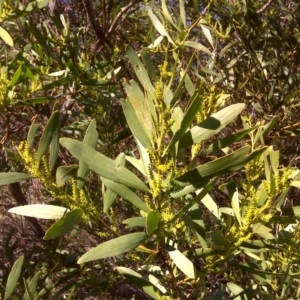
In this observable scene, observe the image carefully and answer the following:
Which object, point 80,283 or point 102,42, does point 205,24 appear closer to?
point 102,42

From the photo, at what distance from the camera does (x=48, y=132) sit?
3.30ft

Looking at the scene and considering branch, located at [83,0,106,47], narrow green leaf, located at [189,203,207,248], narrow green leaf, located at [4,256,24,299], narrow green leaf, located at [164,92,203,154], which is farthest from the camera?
branch, located at [83,0,106,47]

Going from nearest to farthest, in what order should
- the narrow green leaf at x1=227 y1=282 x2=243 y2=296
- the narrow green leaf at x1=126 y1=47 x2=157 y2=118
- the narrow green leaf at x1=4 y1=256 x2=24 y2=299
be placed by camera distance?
the narrow green leaf at x1=126 y1=47 x2=157 y2=118
the narrow green leaf at x1=4 y1=256 x2=24 y2=299
the narrow green leaf at x1=227 y1=282 x2=243 y2=296

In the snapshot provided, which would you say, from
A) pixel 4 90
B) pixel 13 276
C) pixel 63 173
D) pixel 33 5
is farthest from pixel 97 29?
pixel 63 173

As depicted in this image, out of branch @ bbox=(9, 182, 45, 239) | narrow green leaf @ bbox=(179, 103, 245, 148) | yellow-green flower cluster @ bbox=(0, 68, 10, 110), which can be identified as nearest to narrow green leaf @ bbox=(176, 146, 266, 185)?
narrow green leaf @ bbox=(179, 103, 245, 148)

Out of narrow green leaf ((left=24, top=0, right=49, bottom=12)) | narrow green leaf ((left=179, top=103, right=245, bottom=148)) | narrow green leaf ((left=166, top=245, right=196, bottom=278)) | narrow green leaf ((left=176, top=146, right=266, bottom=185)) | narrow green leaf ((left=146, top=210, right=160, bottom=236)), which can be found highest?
narrow green leaf ((left=24, top=0, right=49, bottom=12))

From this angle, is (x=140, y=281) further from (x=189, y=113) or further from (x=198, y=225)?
(x=189, y=113)

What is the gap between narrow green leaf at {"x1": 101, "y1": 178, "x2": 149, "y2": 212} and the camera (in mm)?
967

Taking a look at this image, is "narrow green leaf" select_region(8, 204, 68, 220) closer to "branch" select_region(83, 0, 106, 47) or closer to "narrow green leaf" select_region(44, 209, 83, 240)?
"narrow green leaf" select_region(44, 209, 83, 240)

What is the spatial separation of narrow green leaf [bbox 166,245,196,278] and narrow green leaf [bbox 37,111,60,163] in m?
0.32

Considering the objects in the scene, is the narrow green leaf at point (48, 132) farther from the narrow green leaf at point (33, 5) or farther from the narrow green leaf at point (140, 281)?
the narrow green leaf at point (33, 5)

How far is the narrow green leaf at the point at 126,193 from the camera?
38.1 inches

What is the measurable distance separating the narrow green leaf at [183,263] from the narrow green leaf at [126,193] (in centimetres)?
12

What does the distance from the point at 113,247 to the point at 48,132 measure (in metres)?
0.27
